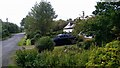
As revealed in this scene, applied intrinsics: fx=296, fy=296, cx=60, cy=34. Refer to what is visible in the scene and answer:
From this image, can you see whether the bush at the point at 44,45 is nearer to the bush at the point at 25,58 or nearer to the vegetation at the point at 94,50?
the vegetation at the point at 94,50

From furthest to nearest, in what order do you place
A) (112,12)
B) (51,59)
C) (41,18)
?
(41,18)
(112,12)
(51,59)

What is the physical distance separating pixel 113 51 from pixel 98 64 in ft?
3.93

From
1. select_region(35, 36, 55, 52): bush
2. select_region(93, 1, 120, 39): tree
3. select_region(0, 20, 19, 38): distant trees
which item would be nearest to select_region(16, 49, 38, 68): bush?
select_region(93, 1, 120, 39): tree

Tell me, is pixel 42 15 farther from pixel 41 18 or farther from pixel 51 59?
pixel 51 59

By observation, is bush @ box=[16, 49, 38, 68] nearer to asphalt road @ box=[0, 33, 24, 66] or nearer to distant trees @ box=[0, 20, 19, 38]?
asphalt road @ box=[0, 33, 24, 66]

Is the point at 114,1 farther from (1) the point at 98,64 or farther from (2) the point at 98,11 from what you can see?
(1) the point at 98,64

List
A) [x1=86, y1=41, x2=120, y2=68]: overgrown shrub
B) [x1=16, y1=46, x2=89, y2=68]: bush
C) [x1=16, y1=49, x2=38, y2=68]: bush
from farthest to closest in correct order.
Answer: [x1=16, y1=49, x2=38, y2=68]: bush → [x1=16, y1=46, x2=89, y2=68]: bush → [x1=86, y1=41, x2=120, y2=68]: overgrown shrub

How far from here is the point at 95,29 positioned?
20.1 metres

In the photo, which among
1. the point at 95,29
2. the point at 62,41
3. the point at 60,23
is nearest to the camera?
the point at 95,29

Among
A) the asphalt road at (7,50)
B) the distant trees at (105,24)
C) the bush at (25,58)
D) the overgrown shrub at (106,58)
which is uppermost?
the distant trees at (105,24)

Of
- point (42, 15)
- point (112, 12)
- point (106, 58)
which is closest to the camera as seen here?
point (106, 58)

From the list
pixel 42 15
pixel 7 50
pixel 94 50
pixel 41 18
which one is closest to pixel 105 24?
pixel 94 50

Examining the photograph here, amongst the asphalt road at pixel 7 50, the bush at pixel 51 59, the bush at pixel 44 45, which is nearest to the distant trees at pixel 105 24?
the bush at pixel 51 59

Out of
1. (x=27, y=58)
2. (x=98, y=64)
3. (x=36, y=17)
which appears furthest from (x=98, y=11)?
(x=36, y=17)
